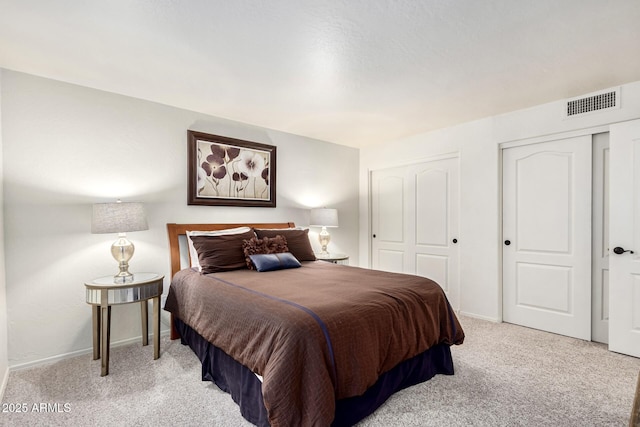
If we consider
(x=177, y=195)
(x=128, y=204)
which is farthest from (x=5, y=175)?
(x=177, y=195)

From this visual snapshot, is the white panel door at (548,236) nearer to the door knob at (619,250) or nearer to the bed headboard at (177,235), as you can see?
the door knob at (619,250)

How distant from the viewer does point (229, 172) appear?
3.70 m

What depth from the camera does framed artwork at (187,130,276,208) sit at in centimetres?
345

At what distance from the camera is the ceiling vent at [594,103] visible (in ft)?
9.40

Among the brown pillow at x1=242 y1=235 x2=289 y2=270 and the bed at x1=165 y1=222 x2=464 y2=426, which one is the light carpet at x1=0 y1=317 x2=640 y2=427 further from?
the brown pillow at x1=242 y1=235 x2=289 y2=270

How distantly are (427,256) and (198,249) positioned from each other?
9.73 ft

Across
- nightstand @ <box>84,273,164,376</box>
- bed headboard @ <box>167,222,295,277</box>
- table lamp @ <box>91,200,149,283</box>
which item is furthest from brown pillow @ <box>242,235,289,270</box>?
table lamp @ <box>91,200,149,283</box>

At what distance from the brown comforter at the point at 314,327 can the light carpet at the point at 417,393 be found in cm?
32

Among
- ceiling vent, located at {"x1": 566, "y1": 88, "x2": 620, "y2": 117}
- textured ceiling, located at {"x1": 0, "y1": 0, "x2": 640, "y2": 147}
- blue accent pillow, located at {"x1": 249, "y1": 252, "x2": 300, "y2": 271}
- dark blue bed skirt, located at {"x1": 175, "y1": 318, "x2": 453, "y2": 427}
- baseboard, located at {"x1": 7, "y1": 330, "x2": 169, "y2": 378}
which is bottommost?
baseboard, located at {"x1": 7, "y1": 330, "x2": 169, "y2": 378}

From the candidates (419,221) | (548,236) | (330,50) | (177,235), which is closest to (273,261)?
(177,235)

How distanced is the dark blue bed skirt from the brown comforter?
109 millimetres

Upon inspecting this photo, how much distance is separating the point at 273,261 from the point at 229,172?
1322mm

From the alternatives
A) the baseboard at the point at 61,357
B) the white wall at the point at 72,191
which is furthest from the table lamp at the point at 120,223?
the baseboard at the point at 61,357

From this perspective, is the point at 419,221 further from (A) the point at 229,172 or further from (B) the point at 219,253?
(B) the point at 219,253
